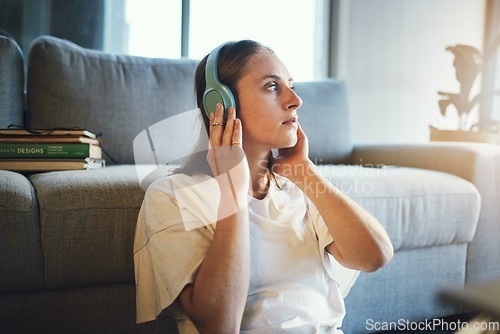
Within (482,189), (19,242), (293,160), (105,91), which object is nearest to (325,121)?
(482,189)

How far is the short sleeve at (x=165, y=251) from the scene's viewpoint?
0.87m

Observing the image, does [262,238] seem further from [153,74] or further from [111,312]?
[153,74]

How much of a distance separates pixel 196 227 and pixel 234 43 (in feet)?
1.42

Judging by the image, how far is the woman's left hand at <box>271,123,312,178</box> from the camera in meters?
1.08

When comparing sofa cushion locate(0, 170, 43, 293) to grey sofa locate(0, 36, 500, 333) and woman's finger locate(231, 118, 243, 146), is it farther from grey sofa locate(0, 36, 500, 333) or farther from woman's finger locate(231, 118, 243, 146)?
woman's finger locate(231, 118, 243, 146)

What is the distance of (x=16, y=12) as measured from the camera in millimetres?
2281

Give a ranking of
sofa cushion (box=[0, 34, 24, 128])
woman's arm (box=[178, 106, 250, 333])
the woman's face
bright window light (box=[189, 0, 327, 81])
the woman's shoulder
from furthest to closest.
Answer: bright window light (box=[189, 0, 327, 81])
sofa cushion (box=[0, 34, 24, 128])
the woman's face
the woman's shoulder
woman's arm (box=[178, 106, 250, 333])

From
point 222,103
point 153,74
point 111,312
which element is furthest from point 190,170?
point 153,74

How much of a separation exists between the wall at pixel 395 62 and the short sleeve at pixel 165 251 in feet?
7.83

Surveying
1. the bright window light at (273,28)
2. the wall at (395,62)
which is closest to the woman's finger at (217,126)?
the bright window light at (273,28)

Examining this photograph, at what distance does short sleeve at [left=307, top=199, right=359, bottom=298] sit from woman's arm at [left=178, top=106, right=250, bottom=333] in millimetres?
212

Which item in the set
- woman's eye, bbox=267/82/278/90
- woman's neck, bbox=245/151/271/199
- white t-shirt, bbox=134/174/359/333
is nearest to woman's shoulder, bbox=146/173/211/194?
white t-shirt, bbox=134/174/359/333

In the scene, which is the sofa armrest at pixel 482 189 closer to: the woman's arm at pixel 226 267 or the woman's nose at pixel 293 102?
the woman's nose at pixel 293 102

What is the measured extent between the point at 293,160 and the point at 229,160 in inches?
7.9
